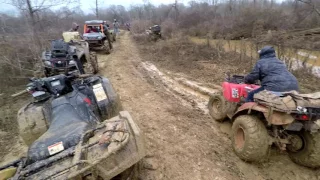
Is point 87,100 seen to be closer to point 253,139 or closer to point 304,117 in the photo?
point 253,139

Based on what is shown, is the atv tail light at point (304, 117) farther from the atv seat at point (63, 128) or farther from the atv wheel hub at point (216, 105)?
the atv seat at point (63, 128)

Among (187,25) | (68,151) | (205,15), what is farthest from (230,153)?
(205,15)

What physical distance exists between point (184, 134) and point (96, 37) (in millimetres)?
9529

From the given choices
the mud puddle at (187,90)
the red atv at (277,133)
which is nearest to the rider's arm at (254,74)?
the red atv at (277,133)

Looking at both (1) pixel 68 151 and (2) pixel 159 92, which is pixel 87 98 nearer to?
(1) pixel 68 151

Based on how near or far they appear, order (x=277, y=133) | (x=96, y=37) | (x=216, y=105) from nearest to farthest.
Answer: (x=277, y=133)
(x=216, y=105)
(x=96, y=37)

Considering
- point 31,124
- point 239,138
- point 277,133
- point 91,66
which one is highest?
point 91,66

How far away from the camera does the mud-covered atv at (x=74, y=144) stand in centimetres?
186

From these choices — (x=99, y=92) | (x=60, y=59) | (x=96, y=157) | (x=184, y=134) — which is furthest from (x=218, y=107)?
(x=60, y=59)

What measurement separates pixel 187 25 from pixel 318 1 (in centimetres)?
Result: 1155

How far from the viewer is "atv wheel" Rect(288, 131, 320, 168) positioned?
310 cm

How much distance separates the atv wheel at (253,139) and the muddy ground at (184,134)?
0.81ft

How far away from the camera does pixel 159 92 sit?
659 centimetres

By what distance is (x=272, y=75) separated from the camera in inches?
140
